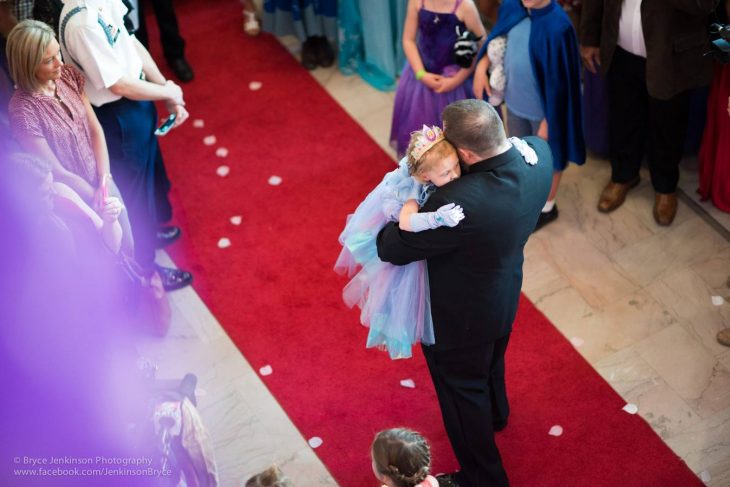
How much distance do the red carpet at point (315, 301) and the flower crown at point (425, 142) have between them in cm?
148

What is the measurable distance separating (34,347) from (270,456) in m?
1.42

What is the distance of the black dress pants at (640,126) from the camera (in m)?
4.51

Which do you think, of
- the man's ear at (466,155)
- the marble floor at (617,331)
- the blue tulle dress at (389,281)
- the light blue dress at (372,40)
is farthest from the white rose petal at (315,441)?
the light blue dress at (372,40)

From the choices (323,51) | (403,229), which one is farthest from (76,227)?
(323,51)

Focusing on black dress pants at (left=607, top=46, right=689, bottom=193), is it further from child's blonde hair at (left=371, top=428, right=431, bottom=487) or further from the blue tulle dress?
child's blonde hair at (left=371, top=428, right=431, bottom=487)

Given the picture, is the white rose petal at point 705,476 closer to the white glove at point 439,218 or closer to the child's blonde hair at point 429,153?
the white glove at point 439,218

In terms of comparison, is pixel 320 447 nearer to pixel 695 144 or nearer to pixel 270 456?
pixel 270 456

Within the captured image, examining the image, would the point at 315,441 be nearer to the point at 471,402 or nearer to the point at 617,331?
the point at 471,402

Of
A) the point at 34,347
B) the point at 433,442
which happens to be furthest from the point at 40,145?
the point at 433,442

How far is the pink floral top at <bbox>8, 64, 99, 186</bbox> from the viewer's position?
3555 millimetres

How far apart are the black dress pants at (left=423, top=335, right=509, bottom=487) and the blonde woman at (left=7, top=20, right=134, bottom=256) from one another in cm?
150

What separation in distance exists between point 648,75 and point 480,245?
5.59 feet

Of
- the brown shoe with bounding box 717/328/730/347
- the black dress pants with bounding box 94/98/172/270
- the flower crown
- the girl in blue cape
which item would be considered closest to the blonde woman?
the black dress pants with bounding box 94/98/172/270

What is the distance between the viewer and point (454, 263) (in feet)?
10.5
